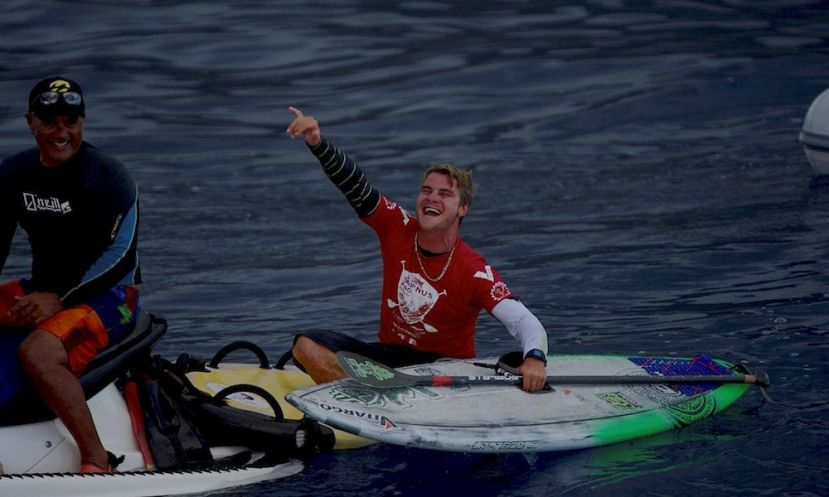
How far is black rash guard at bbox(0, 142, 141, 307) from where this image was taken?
21.5ft

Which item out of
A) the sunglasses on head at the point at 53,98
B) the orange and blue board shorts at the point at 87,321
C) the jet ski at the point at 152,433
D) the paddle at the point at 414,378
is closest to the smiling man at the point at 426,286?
the paddle at the point at 414,378

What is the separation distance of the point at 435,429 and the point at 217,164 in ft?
31.7

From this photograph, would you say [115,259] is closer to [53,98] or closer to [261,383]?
[53,98]

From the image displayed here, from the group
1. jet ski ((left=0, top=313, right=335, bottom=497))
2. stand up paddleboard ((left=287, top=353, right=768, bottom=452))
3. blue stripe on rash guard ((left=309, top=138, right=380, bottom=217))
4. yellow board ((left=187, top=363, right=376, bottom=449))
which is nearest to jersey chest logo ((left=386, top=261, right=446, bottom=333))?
stand up paddleboard ((left=287, top=353, right=768, bottom=452))

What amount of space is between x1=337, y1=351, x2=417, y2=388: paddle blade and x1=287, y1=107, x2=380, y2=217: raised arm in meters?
0.95

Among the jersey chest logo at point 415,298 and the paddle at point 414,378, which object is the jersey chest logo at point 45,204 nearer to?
the paddle at point 414,378

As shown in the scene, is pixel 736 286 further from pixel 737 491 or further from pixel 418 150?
pixel 418 150

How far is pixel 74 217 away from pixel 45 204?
15 cm

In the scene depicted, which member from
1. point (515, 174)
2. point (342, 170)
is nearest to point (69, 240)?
point (342, 170)

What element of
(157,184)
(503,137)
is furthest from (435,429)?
(503,137)

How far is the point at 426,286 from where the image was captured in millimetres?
7711

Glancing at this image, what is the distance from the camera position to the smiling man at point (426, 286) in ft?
24.7

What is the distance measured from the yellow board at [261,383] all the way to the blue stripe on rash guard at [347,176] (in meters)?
1.09

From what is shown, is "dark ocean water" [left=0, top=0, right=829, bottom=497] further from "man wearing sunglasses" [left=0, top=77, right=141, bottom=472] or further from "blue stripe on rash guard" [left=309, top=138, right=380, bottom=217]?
"blue stripe on rash guard" [left=309, top=138, right=380, bottom=217]
